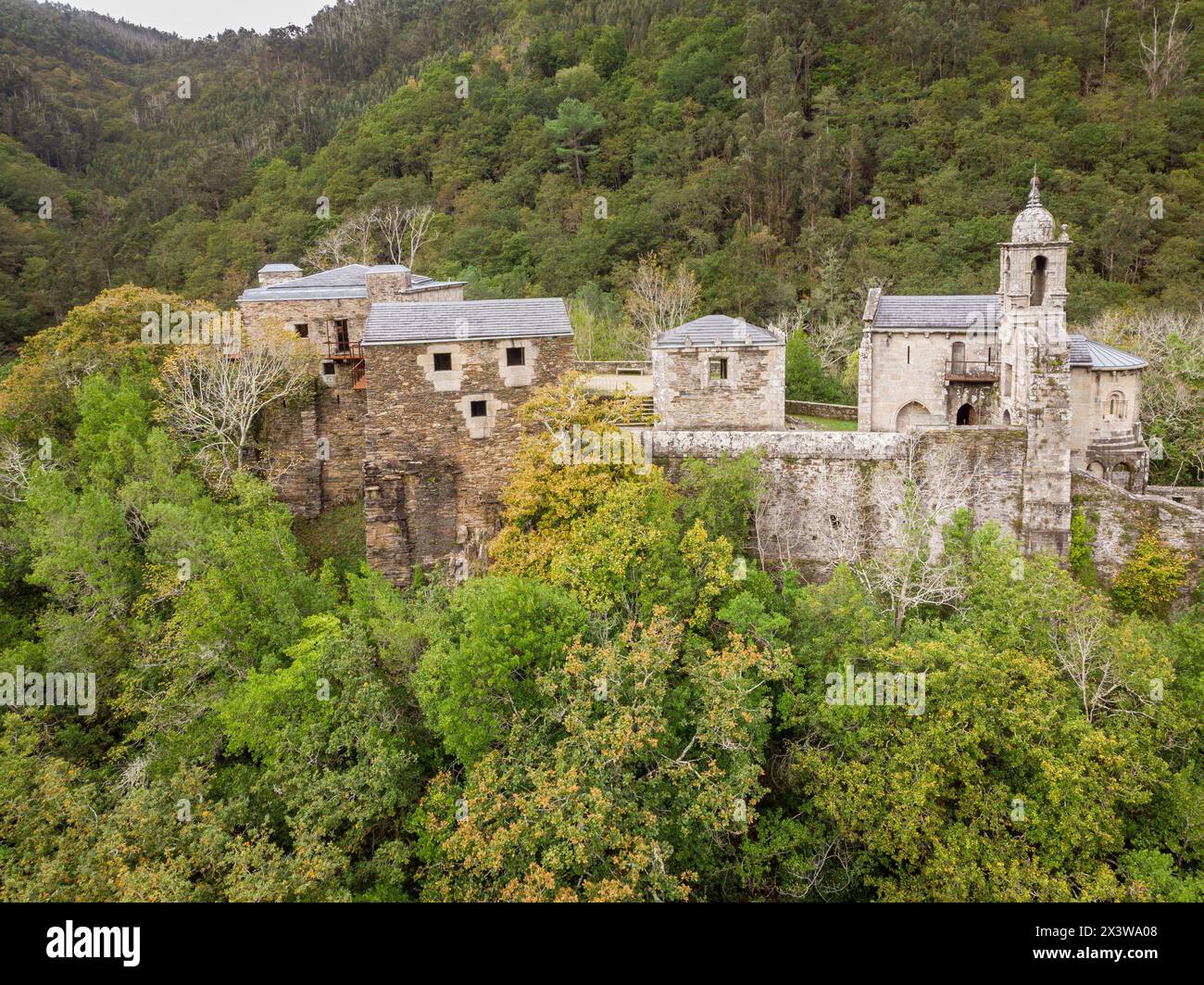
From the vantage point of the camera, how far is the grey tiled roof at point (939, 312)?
29672mm

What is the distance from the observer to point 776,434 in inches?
960

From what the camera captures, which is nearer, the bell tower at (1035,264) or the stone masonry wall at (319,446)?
the bell tower at (1035,264)

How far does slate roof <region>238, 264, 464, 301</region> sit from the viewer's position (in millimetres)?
29547

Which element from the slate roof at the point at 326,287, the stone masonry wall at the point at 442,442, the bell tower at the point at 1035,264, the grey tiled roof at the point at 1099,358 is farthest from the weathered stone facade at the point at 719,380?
the slate roof at the point at 326,287

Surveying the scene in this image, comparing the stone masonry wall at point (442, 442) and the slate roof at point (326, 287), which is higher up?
the slate roof at point (326, 287)

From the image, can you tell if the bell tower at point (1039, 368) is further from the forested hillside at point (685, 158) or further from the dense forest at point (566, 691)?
the forested hillside at point (685, 158)

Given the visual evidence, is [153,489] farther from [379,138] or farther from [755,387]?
[379,138]

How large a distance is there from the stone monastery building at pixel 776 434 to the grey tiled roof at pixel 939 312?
1.83 meters

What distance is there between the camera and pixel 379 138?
80625 millimetres

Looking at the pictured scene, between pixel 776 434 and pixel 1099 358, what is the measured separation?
39.6ft

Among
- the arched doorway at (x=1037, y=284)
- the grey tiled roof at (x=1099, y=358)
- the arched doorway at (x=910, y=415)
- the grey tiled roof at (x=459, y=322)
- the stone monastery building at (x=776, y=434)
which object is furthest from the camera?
the arched doorway at (x=910, y=415)

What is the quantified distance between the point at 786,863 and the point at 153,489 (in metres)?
22.0

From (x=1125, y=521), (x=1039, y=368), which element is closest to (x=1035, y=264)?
(x=1039, y=368)

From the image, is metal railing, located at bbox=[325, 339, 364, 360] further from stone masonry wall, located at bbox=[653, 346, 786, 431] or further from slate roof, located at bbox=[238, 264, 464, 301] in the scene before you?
stone masonry wall, located at bbox=[653, 346, 786, 431]
